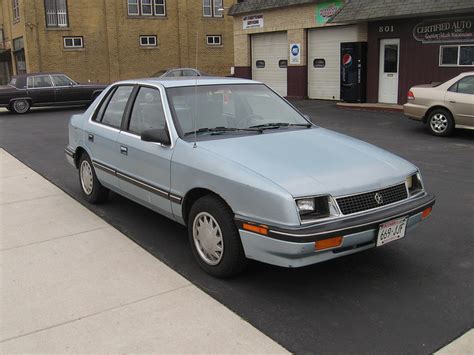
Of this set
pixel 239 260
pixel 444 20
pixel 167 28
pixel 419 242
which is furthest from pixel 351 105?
pixel 167 28

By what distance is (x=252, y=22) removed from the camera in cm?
2405

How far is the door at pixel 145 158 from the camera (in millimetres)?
4703

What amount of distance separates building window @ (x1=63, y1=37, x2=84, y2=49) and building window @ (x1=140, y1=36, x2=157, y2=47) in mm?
3966

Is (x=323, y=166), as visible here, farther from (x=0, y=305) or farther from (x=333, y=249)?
(x=0, y=305)

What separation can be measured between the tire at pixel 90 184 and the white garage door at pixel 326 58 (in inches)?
597

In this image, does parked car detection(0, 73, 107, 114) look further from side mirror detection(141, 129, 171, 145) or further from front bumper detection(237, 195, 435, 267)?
front bumper detection(237, 195, 435, 267)

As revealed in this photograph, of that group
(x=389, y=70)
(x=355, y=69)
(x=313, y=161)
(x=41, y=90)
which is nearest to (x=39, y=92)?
(x=41, y=90)


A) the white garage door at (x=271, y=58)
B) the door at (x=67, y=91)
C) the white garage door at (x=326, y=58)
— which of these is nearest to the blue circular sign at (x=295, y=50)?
the white garage door at (x=326, y=58)

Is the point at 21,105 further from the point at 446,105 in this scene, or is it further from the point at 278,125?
the point at 278,125

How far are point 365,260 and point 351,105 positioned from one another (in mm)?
14823

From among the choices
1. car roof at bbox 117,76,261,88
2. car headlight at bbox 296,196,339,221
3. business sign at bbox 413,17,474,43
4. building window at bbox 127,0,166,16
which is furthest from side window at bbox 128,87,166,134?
building window at bbox 127,0,166,16

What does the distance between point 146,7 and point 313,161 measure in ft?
108

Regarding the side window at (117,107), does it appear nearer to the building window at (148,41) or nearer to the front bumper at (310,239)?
the front bumper at (310,239)

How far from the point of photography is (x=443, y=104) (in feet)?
37.9
